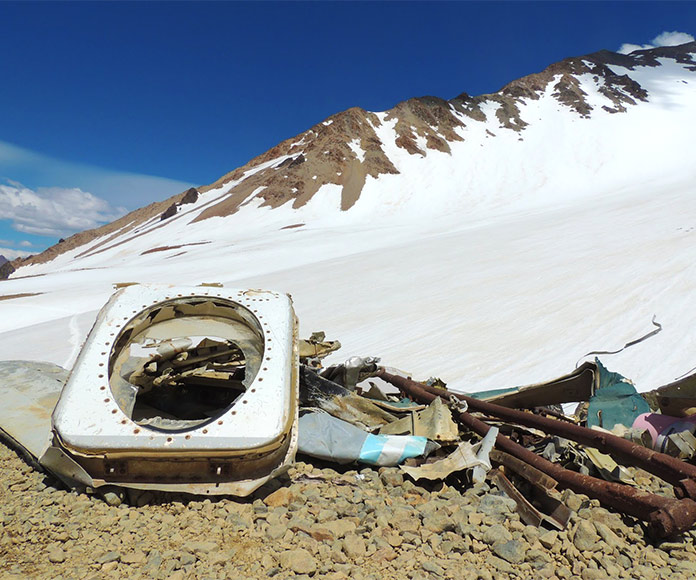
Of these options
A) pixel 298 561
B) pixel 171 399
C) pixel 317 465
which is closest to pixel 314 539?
pixel 298 561

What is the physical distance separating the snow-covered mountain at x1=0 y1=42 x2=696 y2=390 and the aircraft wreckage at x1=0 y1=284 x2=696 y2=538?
113 inches

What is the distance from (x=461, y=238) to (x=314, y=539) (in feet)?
64.0

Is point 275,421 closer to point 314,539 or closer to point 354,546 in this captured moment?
point 314,539

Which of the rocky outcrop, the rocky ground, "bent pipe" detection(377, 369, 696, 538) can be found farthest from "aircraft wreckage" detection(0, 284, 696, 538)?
the rocky outcrop

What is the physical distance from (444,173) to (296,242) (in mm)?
24322

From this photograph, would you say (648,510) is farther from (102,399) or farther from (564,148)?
(564,148)

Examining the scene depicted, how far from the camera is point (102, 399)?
2.68 meters

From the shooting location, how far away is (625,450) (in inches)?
113

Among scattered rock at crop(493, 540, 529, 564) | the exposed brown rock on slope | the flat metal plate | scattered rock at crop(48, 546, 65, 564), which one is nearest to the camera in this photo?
scattered rock at crop(48, 546, 65, 564)

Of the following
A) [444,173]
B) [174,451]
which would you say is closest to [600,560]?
[174,451]

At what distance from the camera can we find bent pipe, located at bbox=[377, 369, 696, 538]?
224 cm

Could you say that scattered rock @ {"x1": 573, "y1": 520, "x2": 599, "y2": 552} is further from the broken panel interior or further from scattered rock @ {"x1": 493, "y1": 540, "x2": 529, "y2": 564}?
the broken panel interior

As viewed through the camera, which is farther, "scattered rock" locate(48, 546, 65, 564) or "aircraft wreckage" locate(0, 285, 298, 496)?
"aircraft wreckage" locate(0, 285, 298, 496)

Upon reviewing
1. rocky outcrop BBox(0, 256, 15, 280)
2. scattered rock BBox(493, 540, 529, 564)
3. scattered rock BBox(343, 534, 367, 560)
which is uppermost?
rocky outcrop BBox(0, 256, 15, 280)
